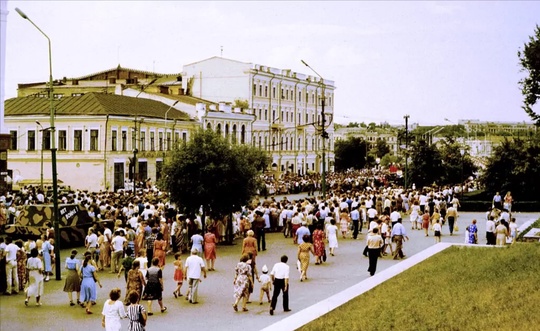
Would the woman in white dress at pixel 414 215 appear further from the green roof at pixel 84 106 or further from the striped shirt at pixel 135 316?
the green roof at pixel 84 106

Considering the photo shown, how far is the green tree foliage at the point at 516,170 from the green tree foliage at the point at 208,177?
2169cm

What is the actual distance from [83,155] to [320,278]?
34.6m

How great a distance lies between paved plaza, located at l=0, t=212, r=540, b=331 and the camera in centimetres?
1576

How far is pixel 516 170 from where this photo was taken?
146 feet

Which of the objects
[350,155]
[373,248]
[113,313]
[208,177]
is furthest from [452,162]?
[113,313]

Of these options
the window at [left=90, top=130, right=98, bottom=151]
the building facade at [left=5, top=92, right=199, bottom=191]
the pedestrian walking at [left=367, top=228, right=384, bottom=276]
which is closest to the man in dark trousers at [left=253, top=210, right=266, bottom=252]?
the pedestrian walking at [left=367, top=228, right=384, bottom=276]

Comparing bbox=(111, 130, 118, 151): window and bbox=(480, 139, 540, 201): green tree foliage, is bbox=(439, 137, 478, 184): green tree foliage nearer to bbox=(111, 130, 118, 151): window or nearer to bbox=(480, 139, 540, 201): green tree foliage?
bbox=(480, 139, 540, 201): green tree foliage

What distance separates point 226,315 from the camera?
54.6 feet

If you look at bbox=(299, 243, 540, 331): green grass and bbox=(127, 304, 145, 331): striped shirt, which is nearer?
bbox=(127, 304, 145, 331): striped shirt

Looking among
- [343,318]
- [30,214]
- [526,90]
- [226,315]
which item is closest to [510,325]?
[343,318]

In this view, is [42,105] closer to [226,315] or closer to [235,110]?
[235,110]

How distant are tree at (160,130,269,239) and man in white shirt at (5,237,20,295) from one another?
9280 millimetres

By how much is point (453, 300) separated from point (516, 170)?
30544 mm

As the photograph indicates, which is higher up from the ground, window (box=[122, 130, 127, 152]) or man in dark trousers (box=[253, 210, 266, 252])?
window (box=[122, 130, 127, 152])
